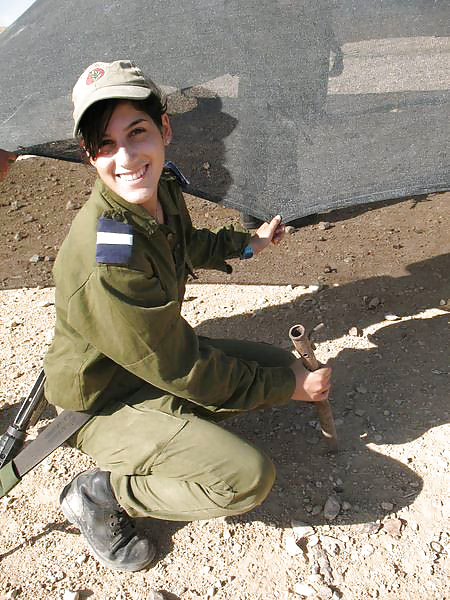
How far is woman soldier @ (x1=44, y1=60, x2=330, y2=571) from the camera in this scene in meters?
1.91

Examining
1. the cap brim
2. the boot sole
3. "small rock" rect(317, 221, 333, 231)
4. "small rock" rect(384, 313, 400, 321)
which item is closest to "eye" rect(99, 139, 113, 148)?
the cap brim

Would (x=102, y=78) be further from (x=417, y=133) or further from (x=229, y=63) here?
(x=417, y=133)

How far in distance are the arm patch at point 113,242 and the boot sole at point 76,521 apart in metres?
0.92

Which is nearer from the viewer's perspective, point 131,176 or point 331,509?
point 131,176

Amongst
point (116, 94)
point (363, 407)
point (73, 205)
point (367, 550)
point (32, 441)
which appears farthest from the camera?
point (73, 205)

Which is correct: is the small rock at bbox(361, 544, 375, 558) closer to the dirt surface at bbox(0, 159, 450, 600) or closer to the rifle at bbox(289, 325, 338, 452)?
the dirt surface at bbox(0, 159, 450, 600)

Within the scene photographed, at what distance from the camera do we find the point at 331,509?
91.0 inches

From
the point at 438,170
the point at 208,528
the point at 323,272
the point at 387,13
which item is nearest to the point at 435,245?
the point at 323,272

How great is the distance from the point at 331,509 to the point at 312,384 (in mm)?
445

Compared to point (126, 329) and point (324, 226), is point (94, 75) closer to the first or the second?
point (126, 329)

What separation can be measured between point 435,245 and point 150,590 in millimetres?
2295

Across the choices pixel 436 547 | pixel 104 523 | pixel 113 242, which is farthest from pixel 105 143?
pixel 436 547

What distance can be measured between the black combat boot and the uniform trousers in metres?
0.07

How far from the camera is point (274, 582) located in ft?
7.02
